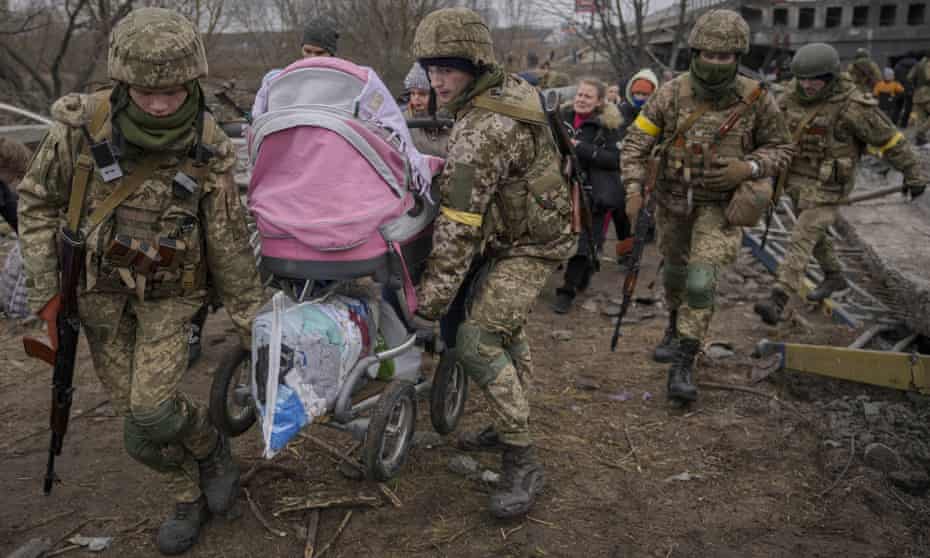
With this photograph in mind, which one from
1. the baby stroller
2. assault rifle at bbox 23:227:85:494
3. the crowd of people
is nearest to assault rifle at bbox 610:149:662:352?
the crowd of people

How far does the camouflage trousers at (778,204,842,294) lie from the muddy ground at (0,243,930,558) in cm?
161

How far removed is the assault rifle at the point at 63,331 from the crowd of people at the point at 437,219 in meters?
0.05

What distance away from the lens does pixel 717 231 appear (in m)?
5.02

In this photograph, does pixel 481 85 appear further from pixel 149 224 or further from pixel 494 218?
pixel 149 224

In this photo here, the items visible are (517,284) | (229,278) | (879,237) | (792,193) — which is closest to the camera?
(229,278)

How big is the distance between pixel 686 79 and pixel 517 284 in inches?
89.9

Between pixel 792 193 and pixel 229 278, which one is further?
pixel 792 193

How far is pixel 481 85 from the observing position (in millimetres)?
3449

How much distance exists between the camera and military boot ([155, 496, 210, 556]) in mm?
3406

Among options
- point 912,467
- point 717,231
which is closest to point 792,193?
point 717,231

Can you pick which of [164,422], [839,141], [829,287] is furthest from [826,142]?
[164,422]

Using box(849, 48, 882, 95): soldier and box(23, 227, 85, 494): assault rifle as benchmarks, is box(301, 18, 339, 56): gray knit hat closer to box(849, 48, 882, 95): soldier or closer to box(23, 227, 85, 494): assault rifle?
box(23, 227, 85, 494): assault rifle

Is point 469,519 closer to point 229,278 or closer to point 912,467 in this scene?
point 229,278

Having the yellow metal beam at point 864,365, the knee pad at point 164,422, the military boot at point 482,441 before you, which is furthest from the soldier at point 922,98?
the knee pad at point 164,422
